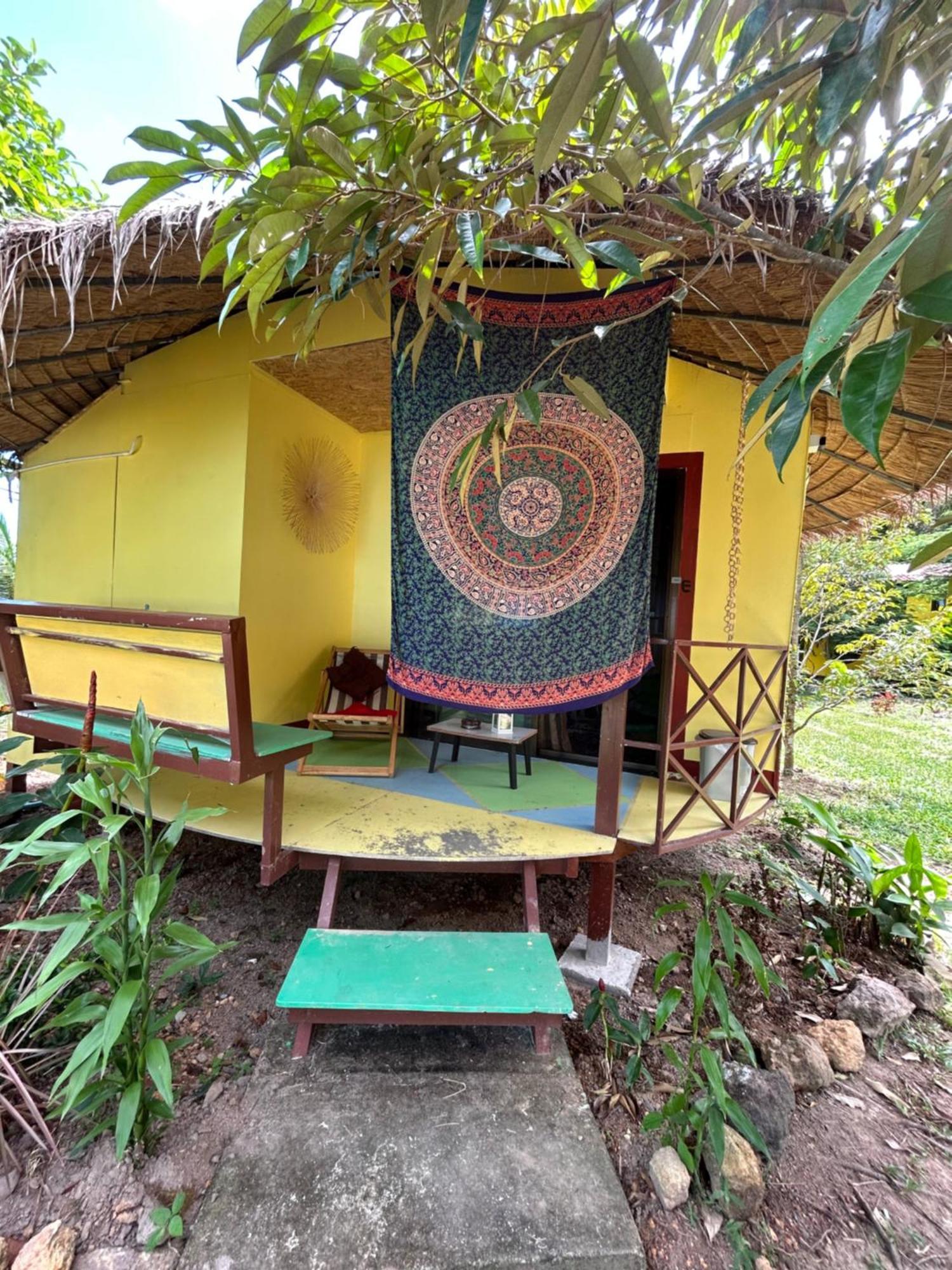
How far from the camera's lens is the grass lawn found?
416 centimetres

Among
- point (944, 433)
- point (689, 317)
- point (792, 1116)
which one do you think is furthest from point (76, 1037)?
point (944, 433)

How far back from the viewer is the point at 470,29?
71 centimetres

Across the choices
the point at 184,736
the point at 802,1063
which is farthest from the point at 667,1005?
the point at 184,736

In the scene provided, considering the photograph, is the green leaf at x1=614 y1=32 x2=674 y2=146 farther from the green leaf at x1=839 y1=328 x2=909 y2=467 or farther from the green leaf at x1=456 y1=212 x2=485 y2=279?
the green leaf at x1=839 y1=328 x2=909 y2=467

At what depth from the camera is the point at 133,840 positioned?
10.8 ft

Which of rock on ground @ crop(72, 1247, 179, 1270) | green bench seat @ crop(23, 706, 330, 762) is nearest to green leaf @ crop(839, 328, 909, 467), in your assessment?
green bench seat @ crop(23, 706, 330, 762)

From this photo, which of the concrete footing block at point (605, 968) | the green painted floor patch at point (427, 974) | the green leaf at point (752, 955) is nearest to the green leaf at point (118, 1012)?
the green painted floor patch at point (427, 974)

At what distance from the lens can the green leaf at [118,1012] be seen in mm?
1216

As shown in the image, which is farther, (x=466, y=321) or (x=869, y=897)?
(x=869, y=897)

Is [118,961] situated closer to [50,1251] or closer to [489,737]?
[50,1251]

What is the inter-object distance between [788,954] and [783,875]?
1.43 feet

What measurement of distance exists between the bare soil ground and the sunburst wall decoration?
2.40m

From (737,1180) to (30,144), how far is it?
865cm

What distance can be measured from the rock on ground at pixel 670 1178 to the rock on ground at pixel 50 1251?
4.72ft
